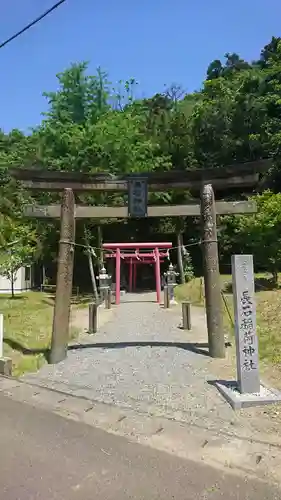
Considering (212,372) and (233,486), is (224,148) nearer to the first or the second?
(212,372)

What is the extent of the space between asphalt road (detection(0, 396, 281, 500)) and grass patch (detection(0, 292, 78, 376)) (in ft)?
10.5

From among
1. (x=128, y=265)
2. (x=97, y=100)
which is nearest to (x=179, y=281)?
(x=128, y=265)

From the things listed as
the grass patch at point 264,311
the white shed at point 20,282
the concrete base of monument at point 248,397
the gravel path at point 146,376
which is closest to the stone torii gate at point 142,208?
the gravel path at point 146,376

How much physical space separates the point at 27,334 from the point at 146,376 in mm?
5254

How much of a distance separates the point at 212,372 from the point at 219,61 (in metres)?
51.3

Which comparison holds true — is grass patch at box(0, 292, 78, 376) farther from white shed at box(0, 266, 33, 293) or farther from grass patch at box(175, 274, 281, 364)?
white shed at box(0, 266, 33, 293)

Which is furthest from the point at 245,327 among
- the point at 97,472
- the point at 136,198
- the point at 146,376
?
the point at 136,198

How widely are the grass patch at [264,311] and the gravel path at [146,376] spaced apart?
127 cm

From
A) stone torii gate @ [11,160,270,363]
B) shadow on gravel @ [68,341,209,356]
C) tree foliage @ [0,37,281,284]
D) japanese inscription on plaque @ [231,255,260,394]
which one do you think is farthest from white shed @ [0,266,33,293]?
japanese inscription on plaque @ [231,255,260,394]

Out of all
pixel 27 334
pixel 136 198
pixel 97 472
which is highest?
pixel 136 198

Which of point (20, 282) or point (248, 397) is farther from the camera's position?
point (20, 282)

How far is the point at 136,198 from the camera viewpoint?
8.70 m

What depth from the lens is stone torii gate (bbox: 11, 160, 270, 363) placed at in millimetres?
8367

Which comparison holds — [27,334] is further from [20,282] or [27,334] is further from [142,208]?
[20,282]
